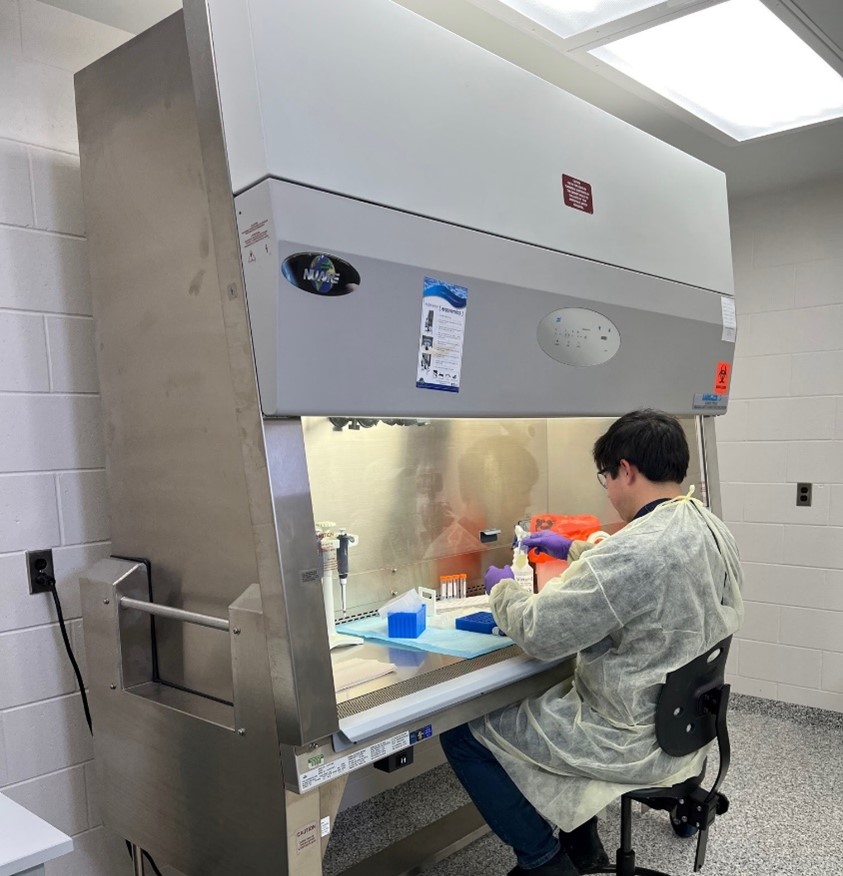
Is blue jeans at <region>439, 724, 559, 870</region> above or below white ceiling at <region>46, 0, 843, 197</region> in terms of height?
below

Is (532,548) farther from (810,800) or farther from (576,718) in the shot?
(810,800)

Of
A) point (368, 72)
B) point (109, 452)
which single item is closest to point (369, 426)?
point (109, 452)

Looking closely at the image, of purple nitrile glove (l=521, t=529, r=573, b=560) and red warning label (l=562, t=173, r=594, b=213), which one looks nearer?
red warning label (l=562, t=173, r=594, b=213)

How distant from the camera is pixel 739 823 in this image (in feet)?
8.27

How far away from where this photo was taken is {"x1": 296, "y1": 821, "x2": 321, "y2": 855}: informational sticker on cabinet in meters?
1.32

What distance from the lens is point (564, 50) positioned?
1905mm

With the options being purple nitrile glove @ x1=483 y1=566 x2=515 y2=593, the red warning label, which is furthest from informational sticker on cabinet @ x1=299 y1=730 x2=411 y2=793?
the red warning label

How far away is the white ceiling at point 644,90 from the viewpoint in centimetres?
177

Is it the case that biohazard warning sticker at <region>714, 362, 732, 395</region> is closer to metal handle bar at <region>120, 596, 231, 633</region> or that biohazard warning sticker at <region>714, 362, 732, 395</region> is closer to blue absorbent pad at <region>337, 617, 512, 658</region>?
blue absorbent pad at <region>337, 617, 512, 658</region>

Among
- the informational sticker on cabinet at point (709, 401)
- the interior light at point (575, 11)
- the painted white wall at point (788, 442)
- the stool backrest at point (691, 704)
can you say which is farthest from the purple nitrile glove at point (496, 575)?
the painted white wall at point (788, 442)

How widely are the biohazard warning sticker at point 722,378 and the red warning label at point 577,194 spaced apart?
794mm

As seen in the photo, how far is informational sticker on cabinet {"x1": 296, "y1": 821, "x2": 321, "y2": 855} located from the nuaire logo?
2.98ft

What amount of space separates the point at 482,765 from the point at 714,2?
5.83 feet

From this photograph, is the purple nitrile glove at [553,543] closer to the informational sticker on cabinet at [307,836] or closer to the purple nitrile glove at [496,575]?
the purple nitrile glove at [496,575]
